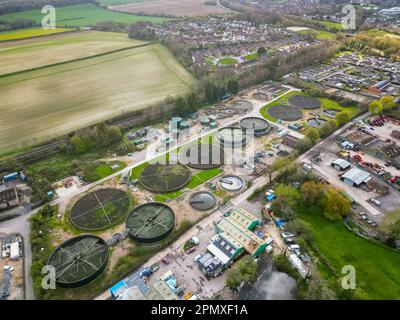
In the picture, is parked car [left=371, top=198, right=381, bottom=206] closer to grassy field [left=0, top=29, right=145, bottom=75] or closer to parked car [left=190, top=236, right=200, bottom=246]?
parked car [left=190, top=236, right=200, bottom=246]

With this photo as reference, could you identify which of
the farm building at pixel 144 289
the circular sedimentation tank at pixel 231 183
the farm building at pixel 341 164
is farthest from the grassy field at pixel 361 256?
the farm building at pixel 144 289

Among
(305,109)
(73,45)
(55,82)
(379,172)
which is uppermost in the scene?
(73,45)

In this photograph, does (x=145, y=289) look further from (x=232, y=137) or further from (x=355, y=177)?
(x=355, y=177)

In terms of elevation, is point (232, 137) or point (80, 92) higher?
point (80, 92)

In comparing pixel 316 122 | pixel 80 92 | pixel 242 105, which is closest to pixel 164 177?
pixel 242 105

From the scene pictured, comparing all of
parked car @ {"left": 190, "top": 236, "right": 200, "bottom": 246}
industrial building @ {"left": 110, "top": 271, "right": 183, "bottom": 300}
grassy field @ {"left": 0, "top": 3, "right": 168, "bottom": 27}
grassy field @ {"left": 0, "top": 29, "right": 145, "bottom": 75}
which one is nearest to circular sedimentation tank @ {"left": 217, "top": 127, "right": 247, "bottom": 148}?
parked car @ {"left": 190, "top": 236, "right": 200, "bottom": 246}

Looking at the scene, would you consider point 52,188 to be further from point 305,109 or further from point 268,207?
point 305,109

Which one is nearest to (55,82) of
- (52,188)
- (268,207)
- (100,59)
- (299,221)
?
(100,59)
